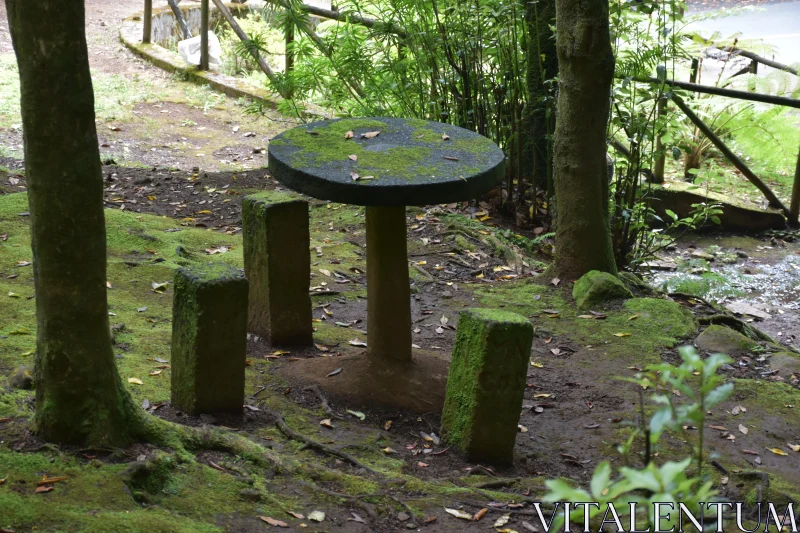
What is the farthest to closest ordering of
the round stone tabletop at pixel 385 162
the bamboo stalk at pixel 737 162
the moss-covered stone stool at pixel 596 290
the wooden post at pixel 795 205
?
the wooden post at pixel 795 205
the bamboo stalk at pixel 737 162
the moss-covered stone stool at pixel 596 290
the round stone tabletop at pixel 385 162

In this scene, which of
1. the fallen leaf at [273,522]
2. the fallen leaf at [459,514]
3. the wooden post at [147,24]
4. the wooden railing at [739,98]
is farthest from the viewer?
the wooden post at [147,24]

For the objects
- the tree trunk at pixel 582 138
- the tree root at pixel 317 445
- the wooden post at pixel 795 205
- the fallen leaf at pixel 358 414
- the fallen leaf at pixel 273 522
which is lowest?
the wooden post at pixel 795 205

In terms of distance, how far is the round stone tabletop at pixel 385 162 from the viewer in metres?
3.27

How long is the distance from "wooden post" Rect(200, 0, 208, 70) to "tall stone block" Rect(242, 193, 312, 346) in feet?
22.0

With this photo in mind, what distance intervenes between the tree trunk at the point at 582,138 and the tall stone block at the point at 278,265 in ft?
5.79

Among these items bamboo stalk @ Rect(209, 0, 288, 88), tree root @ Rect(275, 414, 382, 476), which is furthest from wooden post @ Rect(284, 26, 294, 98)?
tree root @ Rect(275, 414, 382, 476)

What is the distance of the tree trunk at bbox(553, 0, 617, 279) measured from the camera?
4703 millimetres

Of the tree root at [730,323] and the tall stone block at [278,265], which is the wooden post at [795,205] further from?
the tall stone block at [278,265]

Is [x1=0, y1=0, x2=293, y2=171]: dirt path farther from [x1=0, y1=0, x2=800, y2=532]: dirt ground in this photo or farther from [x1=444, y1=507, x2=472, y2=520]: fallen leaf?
[x1=444, y1=507, x2=472, y2=520]: fallen leaf

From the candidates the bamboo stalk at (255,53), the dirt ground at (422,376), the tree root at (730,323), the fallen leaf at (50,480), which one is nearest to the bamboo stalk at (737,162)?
the dirt ground at (422,376)

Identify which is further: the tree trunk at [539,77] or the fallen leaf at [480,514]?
the tree trunk at [539,77]

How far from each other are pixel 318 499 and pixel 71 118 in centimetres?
135

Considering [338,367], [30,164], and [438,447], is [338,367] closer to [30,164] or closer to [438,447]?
[438,447]

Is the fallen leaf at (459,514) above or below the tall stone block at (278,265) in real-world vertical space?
below
